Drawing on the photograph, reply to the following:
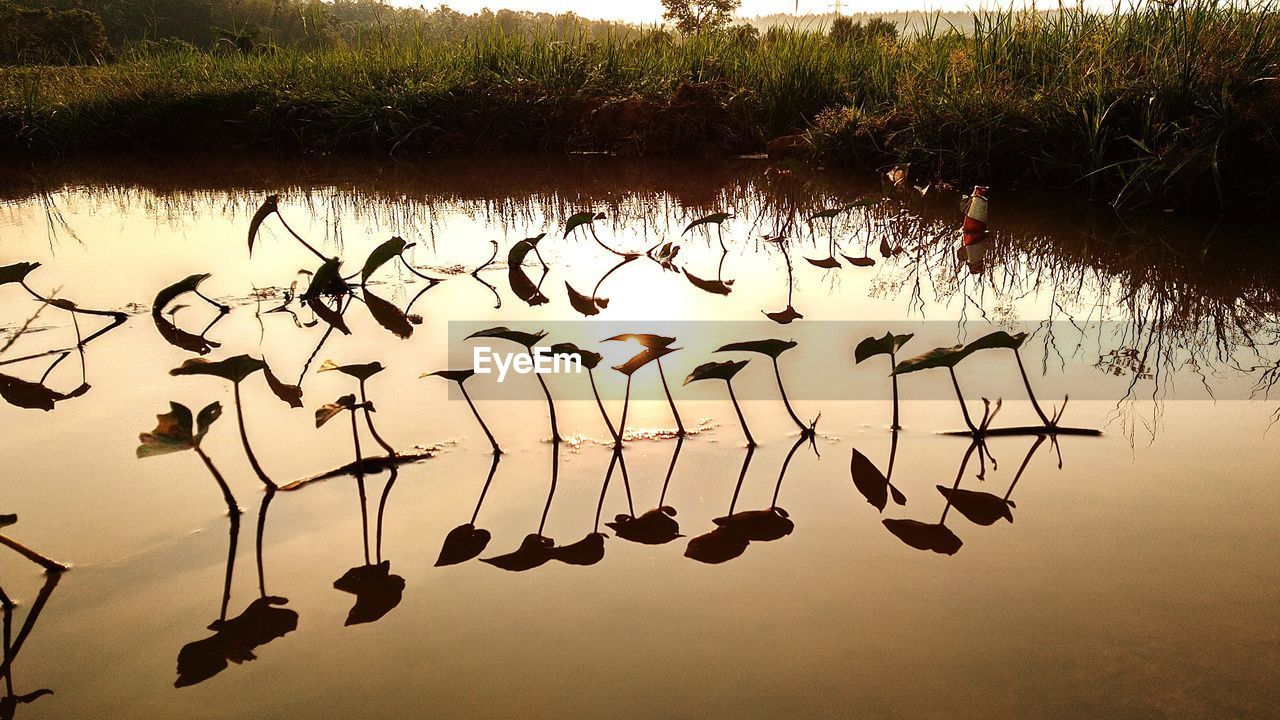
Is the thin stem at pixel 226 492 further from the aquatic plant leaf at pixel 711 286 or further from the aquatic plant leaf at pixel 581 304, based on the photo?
the aquatic plant leaf at pixel 711 286

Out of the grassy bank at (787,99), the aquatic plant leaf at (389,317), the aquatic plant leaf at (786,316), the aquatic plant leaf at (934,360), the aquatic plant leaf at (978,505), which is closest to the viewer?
the aquatic plant leaf at (978,505)

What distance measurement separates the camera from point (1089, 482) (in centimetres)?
148

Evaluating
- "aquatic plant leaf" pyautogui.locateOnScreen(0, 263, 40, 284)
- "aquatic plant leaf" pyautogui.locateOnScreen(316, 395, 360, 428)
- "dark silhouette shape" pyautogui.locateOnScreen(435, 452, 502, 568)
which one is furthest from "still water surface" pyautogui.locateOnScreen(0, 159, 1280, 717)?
"aquatic plant leaf" pyautogui.locateOnScreen(0, 263, 40, 284)

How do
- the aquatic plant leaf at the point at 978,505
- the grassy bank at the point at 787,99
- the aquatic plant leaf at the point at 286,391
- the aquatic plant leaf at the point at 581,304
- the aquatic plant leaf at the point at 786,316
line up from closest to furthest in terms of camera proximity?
the aquatic plant leaf at the point at 978,505, the aquatic plant leaf at the point at 286,391, the aquatic plant leaf at the point at 581,304, the aquatic plant leaf at the point at 786,316, the grassy bank at the point at 787,99

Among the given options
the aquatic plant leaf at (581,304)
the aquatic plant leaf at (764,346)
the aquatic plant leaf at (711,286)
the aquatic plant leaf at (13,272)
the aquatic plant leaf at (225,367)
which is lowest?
the aquatic plant leaf at (711,286)

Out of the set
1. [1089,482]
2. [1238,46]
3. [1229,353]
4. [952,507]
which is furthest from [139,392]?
[1238,46]

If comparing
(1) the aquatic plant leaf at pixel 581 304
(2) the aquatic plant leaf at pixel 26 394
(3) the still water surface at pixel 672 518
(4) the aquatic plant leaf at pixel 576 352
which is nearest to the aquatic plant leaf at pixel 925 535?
(3) the still water surface at pixel 672 518

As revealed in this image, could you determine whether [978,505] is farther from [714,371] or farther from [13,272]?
[13,272]

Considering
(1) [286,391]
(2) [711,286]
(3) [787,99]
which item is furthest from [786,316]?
(3) [787,99]

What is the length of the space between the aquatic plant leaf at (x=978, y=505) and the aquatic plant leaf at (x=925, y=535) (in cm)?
6

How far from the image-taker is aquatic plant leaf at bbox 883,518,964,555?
4.28ft

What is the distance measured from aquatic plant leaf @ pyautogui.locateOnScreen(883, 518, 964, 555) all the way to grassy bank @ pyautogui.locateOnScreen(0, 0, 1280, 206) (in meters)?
3.06

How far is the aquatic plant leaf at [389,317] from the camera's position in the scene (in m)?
1.91

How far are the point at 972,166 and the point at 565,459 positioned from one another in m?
3.62
